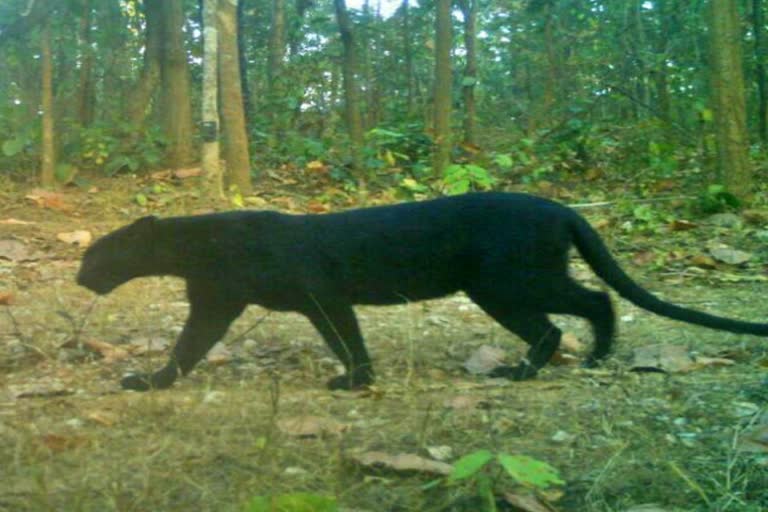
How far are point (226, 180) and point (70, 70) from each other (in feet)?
15.9

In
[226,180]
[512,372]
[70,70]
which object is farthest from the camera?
[70,70]

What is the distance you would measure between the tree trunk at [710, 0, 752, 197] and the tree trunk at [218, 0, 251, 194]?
4445 mm

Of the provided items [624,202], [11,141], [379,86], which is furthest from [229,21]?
[379,86]

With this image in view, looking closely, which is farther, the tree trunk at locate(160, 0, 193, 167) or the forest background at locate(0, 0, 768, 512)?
the tree trunk at locate(160, 0, 193, 167)

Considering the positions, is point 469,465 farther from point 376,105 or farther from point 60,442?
point 376,105

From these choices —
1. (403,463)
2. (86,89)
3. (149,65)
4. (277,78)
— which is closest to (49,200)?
(86,89)

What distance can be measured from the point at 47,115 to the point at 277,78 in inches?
246

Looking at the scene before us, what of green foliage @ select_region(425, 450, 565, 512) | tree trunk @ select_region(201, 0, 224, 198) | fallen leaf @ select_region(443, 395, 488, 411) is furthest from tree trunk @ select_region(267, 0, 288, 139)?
green foliage @ select_region(425, 450, 565, 512)

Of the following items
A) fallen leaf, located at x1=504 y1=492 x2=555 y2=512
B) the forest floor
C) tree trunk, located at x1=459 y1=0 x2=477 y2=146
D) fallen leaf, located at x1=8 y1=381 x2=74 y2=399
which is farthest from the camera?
tree trunk, located at x1=459 y1=0 x2=477 y2=146

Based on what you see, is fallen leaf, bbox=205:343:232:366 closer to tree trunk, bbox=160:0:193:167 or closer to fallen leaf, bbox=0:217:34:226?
fallen leaf, bbox=0:217:34:226

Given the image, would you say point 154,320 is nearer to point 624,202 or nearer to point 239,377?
point 239,377

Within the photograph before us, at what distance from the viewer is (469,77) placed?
15234 mm

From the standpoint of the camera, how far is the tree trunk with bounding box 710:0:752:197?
9.95 meters

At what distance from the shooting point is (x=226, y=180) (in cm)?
1123
